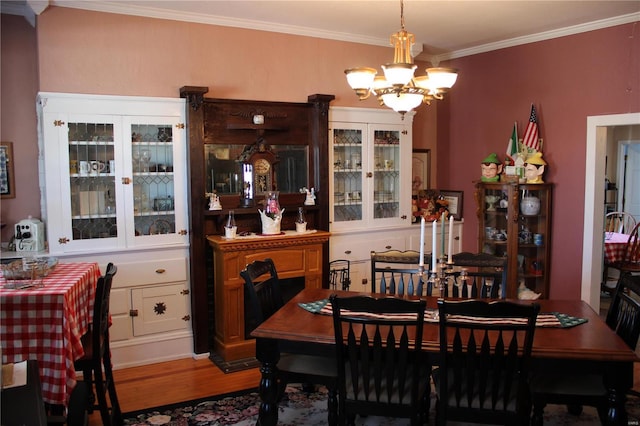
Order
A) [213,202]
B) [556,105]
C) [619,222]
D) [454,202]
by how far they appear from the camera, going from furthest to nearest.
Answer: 1. [619,222]
2. [454,202]
3. [556,105]
4. [213,202]

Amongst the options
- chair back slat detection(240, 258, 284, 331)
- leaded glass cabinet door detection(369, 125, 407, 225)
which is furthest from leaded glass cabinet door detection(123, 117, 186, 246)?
leaded glass cabinet door detection(369, 125, 407, 225)

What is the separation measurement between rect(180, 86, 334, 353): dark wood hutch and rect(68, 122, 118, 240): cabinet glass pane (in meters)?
0.58

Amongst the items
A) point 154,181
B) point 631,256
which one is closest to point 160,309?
point 154,181

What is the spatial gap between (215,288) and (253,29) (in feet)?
6.85

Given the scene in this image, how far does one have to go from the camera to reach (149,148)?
4.30 metres

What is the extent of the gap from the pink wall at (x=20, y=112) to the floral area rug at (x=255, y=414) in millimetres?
1837

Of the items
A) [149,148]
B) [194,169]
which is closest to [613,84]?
[194,169]

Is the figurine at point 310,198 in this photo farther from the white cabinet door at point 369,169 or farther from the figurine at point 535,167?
the figurine at point 535,167

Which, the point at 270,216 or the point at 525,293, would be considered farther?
the point at 525,293

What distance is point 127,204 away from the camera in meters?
4.22

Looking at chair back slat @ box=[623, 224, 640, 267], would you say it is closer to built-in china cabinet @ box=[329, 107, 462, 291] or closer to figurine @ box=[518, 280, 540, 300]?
figurine @ box=[518, 280, 540, 300]

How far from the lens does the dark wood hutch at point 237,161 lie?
4383mm

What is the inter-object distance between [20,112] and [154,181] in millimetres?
1087

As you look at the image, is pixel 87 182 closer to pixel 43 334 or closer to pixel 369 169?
pixel 43 334
